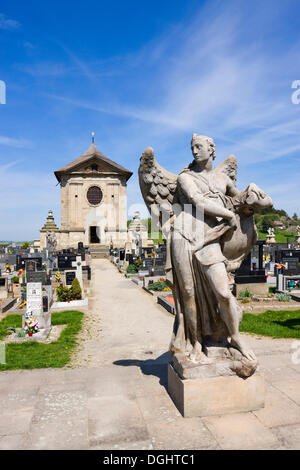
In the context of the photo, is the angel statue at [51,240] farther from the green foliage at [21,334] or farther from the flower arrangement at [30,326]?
the green foliage at [21,334]

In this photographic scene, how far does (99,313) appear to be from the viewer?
10.7m

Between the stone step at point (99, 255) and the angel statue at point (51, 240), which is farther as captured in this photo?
the stone step at point (99, 255)

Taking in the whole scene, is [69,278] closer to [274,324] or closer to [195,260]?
[274,324]

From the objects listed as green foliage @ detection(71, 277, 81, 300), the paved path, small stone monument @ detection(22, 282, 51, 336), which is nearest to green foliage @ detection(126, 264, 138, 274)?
green foliage @ detection(71, 277, 81, 300)

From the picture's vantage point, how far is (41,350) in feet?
22.5

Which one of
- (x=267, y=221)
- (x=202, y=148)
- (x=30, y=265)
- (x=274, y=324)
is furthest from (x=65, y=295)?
(x=267, y=221)

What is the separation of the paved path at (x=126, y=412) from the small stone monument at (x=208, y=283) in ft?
0.88

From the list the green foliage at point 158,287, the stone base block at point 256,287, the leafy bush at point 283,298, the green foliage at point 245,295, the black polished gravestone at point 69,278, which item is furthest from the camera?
the black polished gravestone at point 69,278

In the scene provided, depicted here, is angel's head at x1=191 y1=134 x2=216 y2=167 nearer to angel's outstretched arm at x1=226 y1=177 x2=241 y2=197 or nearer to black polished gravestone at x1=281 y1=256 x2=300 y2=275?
angel's outstretched arm at x1=226 y1=177 x2=241 y2=197

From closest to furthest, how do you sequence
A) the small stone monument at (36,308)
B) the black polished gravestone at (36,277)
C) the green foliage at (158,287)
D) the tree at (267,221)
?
the small stone monument at (36,308) → the black polished gravestone at (36,277) → the green foliage at (158,287) → the tree at (267,221)

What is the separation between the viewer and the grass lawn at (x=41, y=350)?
227 inches

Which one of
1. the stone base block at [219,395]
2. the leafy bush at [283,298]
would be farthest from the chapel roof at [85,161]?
the stone base block at [219,395]

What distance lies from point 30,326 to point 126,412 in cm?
508

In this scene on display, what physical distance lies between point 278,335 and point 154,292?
267 inches
